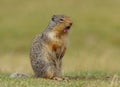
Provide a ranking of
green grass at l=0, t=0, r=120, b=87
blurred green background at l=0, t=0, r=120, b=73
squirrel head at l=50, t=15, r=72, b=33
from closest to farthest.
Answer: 1. squirrel head at l=50, t=15, r=72, b=33
2. green grass at l=0, t=0, r=120, b=87
3. blurred green background at l=0, t=0, r=120, b=73

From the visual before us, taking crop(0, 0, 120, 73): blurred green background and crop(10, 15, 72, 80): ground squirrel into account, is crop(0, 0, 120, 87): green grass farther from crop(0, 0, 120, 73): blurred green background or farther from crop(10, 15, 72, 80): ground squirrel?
crop(10, 15, 72, 80): ground squirrel

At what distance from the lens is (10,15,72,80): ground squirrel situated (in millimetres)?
12180

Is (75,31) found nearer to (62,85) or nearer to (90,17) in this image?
(90,17)

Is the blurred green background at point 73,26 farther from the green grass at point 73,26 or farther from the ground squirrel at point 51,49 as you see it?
the ground squirrel at point 51,49

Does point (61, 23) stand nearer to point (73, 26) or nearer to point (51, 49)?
point (51, 49)

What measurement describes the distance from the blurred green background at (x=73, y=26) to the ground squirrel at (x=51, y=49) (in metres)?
12.4

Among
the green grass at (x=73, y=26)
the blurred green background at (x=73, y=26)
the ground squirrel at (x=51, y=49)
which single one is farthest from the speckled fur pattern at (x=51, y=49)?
the blurred green background at (x=73, y=26)

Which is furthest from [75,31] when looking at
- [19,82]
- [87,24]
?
[19,82]

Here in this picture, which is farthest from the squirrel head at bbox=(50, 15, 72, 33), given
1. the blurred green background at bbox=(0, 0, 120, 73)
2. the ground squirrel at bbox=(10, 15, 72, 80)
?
the blurred green background at bbox=(0, 0, 120, 73)

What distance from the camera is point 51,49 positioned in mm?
12203

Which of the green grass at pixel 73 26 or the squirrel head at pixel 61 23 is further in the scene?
the green grass at pixel 73 26

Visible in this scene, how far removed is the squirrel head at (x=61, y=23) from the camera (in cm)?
1217

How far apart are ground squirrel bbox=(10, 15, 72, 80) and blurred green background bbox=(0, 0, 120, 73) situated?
488 inches

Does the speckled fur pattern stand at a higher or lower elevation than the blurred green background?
higher
